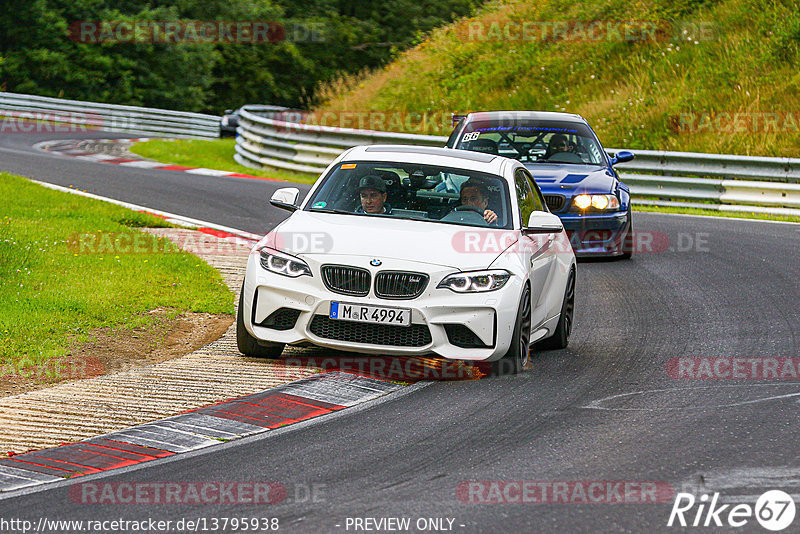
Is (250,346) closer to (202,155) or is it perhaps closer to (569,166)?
(569,166)

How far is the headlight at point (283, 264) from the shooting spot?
330 inches

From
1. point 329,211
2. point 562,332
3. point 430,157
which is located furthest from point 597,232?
point 329,211

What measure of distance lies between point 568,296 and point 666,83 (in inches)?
815

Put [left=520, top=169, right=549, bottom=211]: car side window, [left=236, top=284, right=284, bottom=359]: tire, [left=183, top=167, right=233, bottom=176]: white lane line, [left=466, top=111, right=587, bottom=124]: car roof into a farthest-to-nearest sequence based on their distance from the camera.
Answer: [left=183, top=167, right=233, bottom=176]: white lane line < [left=466, top=111, right=587, bottom=124]: car roof < [left=520, top=169, right=549, bottom=211]: car side window < [left=236, top=284, right=284, bottom=359]: tire

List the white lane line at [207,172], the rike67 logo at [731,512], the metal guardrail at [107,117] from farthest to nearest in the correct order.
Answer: the metal guardrail at [107,117] → the white lane line at [207,172] → the rike67 logo at [731,512]

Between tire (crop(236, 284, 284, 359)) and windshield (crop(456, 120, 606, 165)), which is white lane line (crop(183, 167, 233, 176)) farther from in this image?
tire (crop(236, 284, 284, 359))

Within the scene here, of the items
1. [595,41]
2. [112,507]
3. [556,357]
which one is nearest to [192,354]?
[556,357]

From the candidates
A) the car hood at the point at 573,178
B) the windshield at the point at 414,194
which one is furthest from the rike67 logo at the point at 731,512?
the car hood at the point at 573,178

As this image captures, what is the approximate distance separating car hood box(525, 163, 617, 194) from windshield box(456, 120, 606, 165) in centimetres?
29

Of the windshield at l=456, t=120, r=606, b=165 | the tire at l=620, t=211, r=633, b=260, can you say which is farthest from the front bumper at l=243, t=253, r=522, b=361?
the windshield at l=456, t=120, r=606, b=165

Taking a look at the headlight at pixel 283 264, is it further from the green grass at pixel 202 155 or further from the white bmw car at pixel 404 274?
the green grass at pixel 202 155

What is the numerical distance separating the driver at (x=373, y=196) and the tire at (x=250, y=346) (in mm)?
1262

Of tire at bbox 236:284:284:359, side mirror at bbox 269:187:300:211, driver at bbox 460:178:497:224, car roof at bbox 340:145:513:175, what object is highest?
car roof at bbox 340:145:513:175

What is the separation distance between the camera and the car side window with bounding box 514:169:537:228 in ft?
31.5
